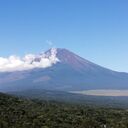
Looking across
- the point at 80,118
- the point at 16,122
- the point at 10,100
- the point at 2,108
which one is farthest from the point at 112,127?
the point at 10,100

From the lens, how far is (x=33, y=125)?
93188 millimetres

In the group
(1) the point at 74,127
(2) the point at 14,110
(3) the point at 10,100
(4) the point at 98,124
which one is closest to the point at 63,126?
(1) the point at 74,127

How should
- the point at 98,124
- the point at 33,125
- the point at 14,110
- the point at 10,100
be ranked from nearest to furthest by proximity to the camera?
1. the point at 33,125
2. the point at 98,124
3. the point at 14,110
4. the point at 10,100

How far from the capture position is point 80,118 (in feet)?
354

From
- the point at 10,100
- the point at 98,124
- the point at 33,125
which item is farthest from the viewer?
the point at 10,100

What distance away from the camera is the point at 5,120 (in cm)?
9531

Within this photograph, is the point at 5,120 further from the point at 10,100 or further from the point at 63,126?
the point at 10,100

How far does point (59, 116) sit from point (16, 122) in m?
17.9

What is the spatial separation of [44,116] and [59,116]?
16.3ft

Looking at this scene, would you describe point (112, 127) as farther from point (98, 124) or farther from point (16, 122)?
point (16, 122)

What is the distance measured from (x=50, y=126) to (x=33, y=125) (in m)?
4.07

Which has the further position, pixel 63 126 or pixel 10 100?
pixel 10 100

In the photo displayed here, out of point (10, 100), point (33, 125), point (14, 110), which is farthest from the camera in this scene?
point (10, 100)

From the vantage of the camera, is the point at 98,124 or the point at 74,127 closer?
the point at 74,127
